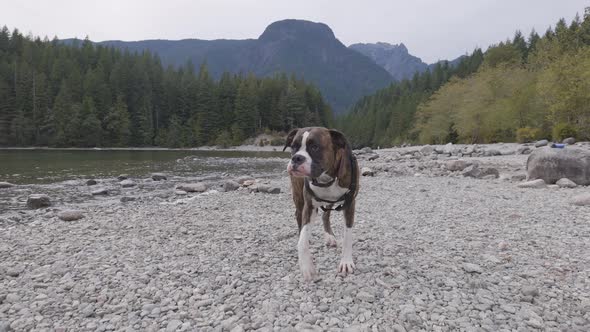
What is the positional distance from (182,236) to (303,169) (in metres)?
4.30

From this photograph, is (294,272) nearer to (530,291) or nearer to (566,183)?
(530,291)

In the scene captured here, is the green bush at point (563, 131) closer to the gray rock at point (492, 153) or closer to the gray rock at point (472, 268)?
the gray rock at point (492, 153)

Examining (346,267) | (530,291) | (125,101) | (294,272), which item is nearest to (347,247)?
(346,267)

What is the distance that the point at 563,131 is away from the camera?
31672 mm

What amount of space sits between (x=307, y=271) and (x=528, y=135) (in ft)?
132

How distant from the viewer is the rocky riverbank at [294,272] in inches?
145

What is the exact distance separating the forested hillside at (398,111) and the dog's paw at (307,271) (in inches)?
3010

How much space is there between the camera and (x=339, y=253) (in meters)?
5.54

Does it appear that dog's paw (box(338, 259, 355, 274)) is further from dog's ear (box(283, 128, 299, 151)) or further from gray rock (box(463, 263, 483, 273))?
dog's ear (box(283, 128, 299, 151))

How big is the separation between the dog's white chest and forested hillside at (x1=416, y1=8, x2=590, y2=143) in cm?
3652

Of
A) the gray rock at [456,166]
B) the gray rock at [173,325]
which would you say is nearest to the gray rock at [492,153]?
the gray rock at [456,166]

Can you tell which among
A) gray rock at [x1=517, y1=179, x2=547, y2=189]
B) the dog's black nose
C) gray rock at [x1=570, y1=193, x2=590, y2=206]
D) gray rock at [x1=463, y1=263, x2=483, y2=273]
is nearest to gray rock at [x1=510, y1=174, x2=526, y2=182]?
gray rock at [x1=517, y1=179, x2=547, y2=189]

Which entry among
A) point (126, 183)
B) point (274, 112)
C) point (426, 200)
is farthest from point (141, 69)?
point (426, 200)

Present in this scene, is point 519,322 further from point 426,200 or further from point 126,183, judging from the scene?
point 126,183
